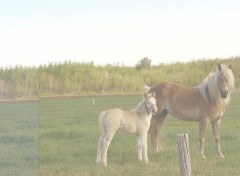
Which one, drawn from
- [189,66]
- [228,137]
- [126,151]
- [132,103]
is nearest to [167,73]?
[189,66]

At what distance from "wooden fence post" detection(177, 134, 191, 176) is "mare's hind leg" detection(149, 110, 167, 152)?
4964mm

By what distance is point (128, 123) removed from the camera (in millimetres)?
11641

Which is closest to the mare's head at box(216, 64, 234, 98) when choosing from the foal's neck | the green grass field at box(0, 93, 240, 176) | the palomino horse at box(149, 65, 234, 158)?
the palomino horse at box(149, 65, 234, 158)

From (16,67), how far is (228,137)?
9.88m

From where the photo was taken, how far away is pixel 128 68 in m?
43.7

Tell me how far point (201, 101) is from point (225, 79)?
37.2 inches

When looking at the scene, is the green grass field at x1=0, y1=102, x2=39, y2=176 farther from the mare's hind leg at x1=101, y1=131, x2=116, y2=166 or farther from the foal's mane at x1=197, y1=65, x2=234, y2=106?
the foal's mane at x1=197, y1=65, x2=234, y2=106

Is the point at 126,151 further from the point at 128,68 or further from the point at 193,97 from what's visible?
the point at 128,68

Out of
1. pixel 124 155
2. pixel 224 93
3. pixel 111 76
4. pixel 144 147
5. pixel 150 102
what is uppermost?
pixel 111 76

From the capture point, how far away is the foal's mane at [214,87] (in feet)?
41.8

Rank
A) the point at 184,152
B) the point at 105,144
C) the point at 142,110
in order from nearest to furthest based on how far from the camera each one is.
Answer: the point at 184,152 → the point at 105,144 → the point at 142,110

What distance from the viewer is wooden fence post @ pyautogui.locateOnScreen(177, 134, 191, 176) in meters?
8.21

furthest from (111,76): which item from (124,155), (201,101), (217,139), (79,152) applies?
(124,155)

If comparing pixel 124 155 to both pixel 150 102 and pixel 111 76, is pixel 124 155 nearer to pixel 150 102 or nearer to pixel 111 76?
pixel 150 102
